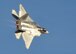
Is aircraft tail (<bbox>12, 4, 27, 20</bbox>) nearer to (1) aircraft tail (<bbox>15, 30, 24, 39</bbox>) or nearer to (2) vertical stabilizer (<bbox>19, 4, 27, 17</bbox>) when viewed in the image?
(2) vertical stabilizer (<bbox>19, 4, 27, 17</bbox>)

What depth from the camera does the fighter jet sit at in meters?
163

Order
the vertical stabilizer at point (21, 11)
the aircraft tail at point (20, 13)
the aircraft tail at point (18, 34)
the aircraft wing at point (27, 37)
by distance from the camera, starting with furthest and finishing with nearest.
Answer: the vertical stabilizer at point (21, 11) → the aircraft tail at point (20, 13) → the aircraft tail at point (18, 34) → the aircraft wing at point (27, 37)

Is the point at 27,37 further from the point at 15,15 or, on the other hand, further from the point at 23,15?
the point at 15,15

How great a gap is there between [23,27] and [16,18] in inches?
161

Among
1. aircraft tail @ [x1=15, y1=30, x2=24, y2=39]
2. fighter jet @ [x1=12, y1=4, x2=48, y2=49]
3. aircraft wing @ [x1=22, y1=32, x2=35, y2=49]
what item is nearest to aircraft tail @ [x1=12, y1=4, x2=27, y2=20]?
fighter jet @ [x1=12, y1=4, x2=48, y2=49]

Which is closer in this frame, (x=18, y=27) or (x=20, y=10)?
(x=18, y=27)

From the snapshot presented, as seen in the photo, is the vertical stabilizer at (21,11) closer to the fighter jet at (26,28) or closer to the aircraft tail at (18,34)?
the fighter jet at (26,28)

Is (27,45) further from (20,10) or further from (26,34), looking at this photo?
(20,10)

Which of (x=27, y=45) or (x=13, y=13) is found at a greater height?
(x=13, y=13)

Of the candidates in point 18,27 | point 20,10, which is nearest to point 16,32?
point 18,27

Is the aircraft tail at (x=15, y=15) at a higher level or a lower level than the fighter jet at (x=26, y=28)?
higher

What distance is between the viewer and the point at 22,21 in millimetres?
165125

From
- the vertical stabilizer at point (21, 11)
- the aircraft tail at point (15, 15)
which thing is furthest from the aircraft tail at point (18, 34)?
the vertical stabilizer at point (21, 11)

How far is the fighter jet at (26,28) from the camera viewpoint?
535 ft
